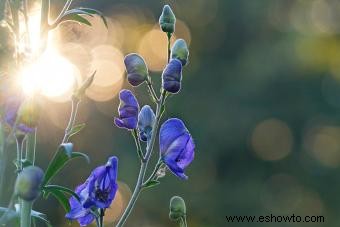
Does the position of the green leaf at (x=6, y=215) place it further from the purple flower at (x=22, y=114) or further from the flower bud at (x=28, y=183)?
the purple flower at (x=22, y=114)

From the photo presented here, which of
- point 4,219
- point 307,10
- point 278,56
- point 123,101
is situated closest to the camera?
point 4,219

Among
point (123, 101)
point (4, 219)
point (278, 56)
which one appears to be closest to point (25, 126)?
point (4, 219)

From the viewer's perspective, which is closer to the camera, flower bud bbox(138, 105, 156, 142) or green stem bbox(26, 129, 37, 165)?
green stem bbox(26, 129, 37, 165)

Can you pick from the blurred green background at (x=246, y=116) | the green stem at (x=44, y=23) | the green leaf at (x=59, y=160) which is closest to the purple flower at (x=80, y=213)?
the green leaf at (x=59, y=160)

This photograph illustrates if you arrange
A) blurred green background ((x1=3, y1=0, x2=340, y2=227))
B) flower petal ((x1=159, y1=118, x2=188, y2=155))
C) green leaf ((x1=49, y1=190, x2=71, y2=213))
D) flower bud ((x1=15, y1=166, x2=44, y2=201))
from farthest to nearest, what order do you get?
1. blurred green background ((x1=3, y1=0, x2=340, y2=227))
2. flower petal ((x1=159, y1=118, x2=188, y2=155))
3. green leaf ((x1=49, y1=190, x2=71, y2=213))
4. flower bud ((x1=15, y1=166, x2=44, y2=201))

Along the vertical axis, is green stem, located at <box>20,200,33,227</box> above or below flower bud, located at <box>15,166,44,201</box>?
below

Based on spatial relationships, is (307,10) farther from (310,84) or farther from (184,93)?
(184,93)

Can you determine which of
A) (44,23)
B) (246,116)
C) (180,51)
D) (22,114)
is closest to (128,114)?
(180,51)

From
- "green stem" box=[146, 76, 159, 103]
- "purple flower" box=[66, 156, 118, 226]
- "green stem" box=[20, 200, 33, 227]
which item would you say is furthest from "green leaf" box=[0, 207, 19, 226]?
"green stem" box=[146, 76, 159, 103]

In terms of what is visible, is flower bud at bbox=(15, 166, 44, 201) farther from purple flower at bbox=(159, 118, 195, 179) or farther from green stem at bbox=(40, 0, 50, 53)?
purple flower at bbox=(159, 118, 195, 179)
